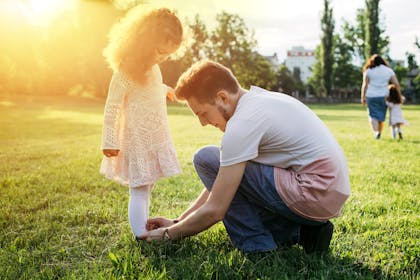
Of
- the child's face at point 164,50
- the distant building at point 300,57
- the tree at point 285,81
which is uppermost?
the distant building at point 300,57

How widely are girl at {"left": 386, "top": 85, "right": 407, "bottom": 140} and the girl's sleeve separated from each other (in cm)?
774

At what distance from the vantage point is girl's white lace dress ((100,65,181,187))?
9.80 feet

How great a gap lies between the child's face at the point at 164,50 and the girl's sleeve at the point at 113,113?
0.99 ft

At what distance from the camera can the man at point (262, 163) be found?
2.19 metres

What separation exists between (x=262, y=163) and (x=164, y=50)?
1.13 meters

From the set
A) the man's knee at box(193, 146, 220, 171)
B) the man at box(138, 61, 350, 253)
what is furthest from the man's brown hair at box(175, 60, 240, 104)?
the man's knee at box(193, 146, 220, 171)

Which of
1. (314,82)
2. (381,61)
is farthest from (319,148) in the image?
(314,82)

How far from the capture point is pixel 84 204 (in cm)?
381

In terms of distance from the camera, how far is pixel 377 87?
9281 millimetres

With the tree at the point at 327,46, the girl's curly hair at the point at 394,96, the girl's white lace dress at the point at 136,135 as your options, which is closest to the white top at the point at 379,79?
the girl's curly hair at the point at 394,96

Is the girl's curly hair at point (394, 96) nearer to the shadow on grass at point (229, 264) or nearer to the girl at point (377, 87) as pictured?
the girl at point (377, 87)

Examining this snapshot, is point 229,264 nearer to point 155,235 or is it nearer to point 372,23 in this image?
point 155,235

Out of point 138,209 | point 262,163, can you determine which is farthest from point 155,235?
point 262,163

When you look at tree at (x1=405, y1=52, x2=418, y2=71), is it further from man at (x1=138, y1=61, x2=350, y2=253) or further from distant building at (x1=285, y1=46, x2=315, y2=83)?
man at (x1=138, y1=61, x2=350, y2=253)
